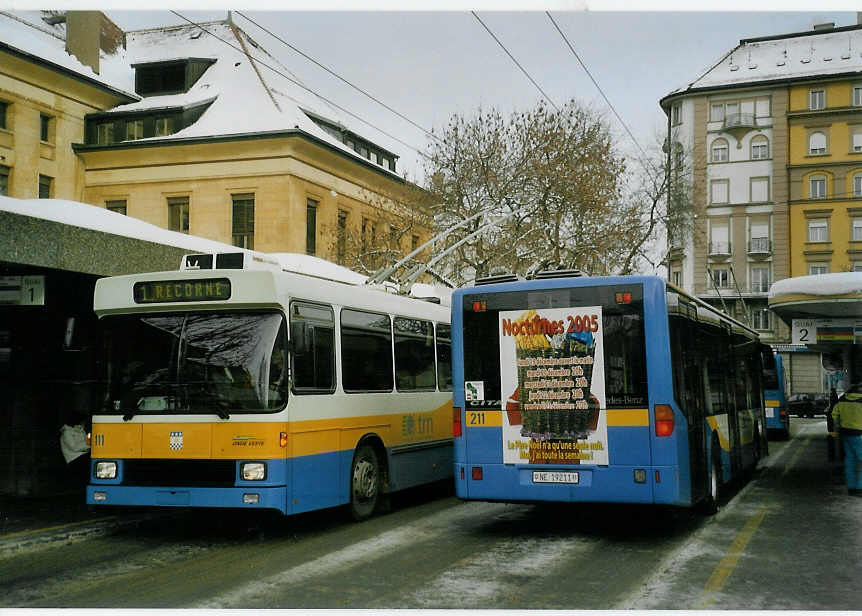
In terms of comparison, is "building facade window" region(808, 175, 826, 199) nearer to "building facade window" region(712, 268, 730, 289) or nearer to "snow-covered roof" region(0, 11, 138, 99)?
"building facade window" region(712, 268, 730, 289)

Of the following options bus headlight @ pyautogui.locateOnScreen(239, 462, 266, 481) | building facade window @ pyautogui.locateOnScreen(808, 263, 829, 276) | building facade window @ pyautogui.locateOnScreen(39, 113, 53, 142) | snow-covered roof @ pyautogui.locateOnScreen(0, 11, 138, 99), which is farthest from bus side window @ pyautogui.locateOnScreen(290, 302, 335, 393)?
building facade window @ pyautogui.locateOnScreen(39, 113, 53, 142)

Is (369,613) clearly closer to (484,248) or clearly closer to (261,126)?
(484,248)

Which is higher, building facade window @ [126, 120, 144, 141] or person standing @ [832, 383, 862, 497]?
building facade window @ [126, 120, 144, 141]

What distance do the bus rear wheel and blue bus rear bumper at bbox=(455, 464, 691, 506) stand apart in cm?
140

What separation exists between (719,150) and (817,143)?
7.41 ft

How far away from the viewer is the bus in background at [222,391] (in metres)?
9.65

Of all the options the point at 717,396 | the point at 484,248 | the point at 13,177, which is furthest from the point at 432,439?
the point at 13,177

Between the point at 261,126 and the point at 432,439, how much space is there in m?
25.3

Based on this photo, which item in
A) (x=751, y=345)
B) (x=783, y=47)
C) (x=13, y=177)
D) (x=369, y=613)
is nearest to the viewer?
(x=369, y=613)

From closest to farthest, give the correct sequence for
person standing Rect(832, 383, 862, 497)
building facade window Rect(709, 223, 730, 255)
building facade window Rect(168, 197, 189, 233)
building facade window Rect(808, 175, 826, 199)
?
1. person standing Rect(832, 383, 862, 497)
2. building facade window Rect(808, 175, 826, 199)
3. building facade window Rect(709, 223, 730, 255)
4. building facade window Rect(168, 197, 189, 233)

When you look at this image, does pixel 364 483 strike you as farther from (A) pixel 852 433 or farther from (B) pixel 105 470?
(A) pixel 852 433

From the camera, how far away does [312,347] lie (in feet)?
33.9

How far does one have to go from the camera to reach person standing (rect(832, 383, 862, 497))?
13797mm

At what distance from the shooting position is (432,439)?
13.7 m
